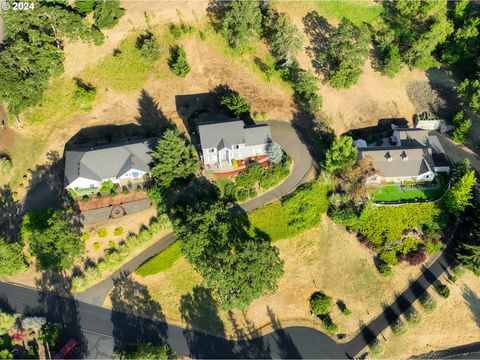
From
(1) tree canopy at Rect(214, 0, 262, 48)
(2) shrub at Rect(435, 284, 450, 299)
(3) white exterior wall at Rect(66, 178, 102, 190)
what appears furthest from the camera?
(1) tree canopy at Rect(214, 0, 262, 48)

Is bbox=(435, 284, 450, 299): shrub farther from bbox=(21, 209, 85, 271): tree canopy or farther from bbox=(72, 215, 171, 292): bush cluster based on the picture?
bbox=(21, 209, 85, 271): tree canopy

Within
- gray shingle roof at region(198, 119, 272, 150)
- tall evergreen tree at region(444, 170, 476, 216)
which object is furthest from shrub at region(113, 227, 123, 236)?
tall evergreen tree at region(444, 170, 476, 216)

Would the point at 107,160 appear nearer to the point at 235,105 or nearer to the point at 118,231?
the point at 118,231

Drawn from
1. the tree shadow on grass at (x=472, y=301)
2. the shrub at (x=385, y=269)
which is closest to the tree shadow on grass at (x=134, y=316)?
the shrub at (x=385, y=269)

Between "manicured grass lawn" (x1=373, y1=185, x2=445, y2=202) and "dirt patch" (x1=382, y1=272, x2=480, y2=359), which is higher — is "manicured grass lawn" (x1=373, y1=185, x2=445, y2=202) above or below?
above

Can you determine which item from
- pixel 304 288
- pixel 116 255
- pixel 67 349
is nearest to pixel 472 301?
pixel 304 288

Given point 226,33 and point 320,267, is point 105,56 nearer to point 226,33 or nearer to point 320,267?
point 226,33
